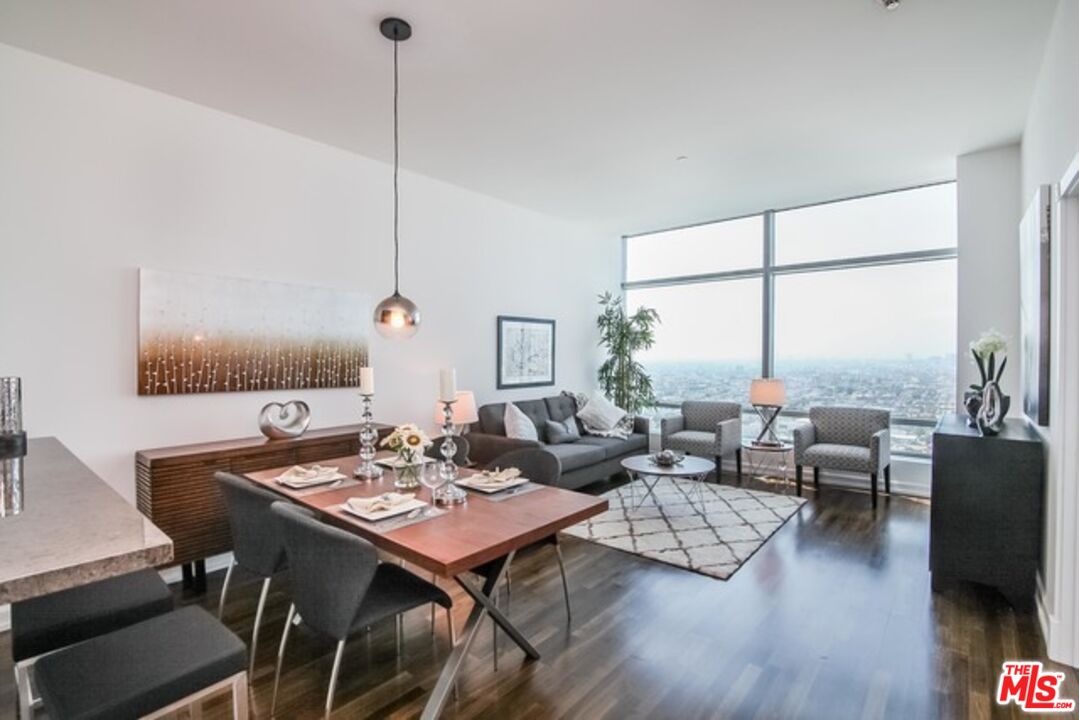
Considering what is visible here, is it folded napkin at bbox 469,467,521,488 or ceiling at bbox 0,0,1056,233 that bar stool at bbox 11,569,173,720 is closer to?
folded napkin at bbox 469,467,521,488

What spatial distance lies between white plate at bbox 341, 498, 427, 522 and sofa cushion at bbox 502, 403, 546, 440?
8.90ft

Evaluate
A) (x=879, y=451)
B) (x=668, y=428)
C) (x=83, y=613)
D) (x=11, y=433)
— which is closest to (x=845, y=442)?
(x=879, y=451)

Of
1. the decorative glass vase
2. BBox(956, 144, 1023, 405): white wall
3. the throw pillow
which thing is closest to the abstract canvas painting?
the decorative glass vase

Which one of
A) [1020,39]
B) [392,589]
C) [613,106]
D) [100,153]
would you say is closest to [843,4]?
[1020,39]

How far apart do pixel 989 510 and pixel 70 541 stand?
4109mm

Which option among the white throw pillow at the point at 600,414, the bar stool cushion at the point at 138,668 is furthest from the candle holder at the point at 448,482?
the white throw pillow at the point at 600,414

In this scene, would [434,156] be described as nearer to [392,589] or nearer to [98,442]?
[98,442]

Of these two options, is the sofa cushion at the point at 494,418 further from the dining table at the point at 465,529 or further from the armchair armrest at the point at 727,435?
the dining table at the point at 465,529

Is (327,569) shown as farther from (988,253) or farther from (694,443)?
(988,253)

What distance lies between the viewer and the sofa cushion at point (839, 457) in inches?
191

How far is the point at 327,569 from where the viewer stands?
6.16ft

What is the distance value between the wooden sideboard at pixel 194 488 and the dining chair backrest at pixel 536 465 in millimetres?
1585

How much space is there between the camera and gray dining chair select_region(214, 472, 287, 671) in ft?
7.61

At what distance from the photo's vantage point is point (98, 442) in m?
3.13
